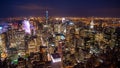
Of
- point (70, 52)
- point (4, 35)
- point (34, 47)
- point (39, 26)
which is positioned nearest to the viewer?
point (70, 52)

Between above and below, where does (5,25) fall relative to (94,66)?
above

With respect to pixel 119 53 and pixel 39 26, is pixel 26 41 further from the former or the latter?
pixel 119 53

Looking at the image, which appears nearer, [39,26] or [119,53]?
[119,53]

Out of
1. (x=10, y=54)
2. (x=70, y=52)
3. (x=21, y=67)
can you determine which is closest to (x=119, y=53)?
(x=70, y=52)

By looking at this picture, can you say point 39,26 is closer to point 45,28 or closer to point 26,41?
point 45,28

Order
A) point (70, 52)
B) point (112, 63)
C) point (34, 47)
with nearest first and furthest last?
→ 1. point (112, 63)
2. point (70, 52)
3. point (34, 47)

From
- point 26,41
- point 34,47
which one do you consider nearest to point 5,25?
point 26,41

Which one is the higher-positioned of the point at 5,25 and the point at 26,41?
the point at 5,25

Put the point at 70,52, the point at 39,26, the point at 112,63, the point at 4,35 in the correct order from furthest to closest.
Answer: the point at 39,26
the point at 4,35
the point at 70,52
the point at 112,63

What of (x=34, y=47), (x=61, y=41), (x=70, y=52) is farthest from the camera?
(x=61, y=41)
